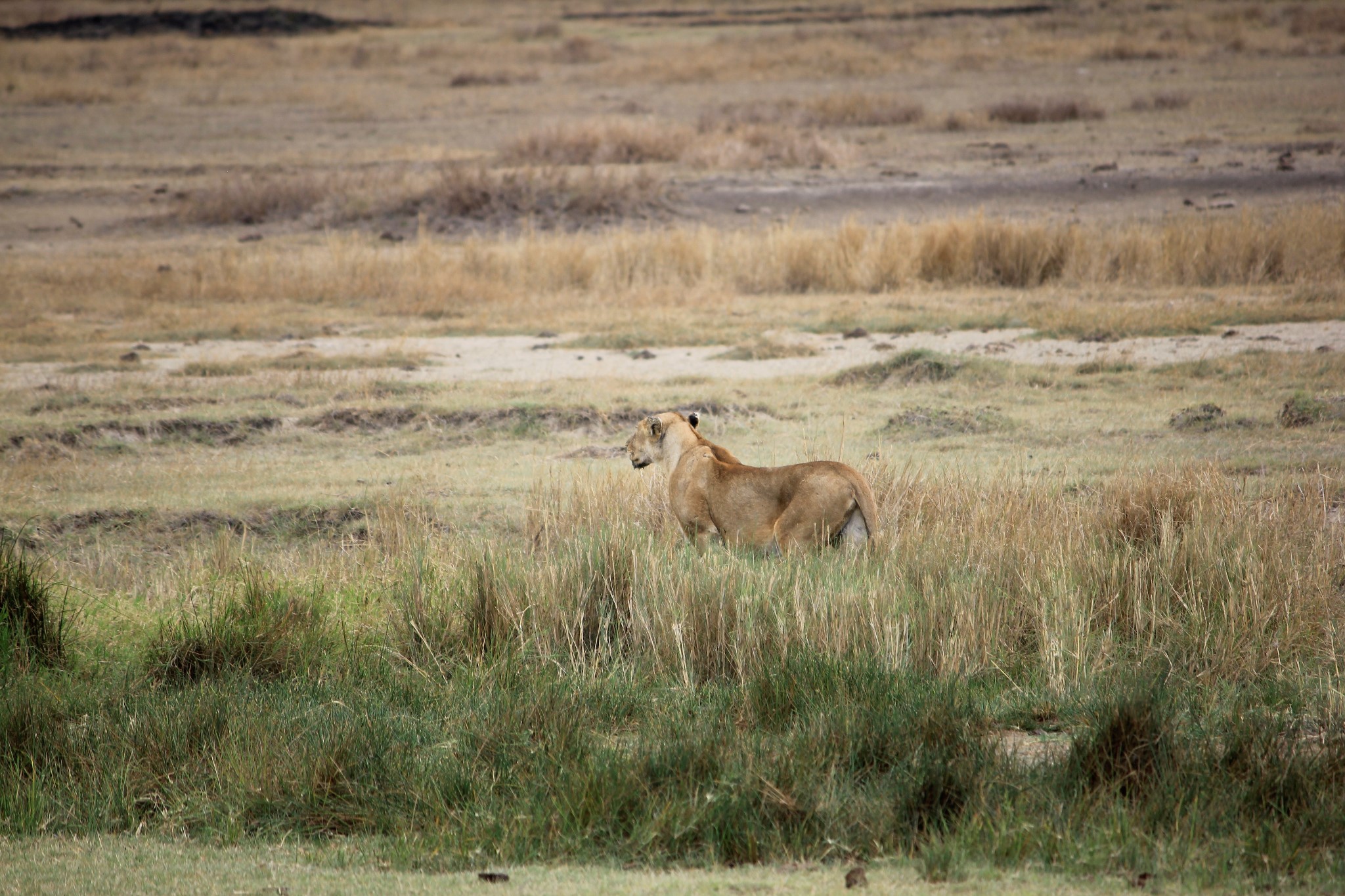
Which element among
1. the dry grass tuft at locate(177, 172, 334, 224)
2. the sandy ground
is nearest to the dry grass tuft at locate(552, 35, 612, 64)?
the dry grass tuft at locate(177, 172, 334, 224)

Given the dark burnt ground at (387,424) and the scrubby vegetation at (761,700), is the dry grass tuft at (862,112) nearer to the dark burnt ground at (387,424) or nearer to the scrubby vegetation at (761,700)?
the dark burnt ground at (387,424)

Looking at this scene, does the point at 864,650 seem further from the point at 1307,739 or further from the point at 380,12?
the point at 380,12

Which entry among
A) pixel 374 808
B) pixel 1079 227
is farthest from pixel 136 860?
pixel 1079 227

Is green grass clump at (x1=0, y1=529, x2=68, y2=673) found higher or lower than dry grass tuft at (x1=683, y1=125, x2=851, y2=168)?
lower

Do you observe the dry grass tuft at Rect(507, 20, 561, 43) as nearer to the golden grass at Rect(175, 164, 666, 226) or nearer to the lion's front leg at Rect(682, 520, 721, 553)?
the golden grass at Rect(175, 164, 666, 226)

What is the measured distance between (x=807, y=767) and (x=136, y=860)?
2412 mm

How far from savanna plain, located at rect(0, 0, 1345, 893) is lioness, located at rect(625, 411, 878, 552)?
227mm

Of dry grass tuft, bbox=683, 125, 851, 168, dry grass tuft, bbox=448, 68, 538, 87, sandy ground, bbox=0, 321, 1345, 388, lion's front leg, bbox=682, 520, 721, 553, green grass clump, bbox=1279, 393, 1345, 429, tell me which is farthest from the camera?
dry grass tuft, bbox=448, 68, 538, 87

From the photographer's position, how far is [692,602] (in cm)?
668

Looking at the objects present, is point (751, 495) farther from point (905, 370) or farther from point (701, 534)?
point (905, 370)

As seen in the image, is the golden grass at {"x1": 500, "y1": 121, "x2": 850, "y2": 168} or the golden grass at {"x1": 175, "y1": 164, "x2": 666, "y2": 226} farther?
the golden grass at {"x1": 500, "y1": 121, "x2": 850, "y2": 168}

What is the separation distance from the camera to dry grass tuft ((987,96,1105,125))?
35219 mm

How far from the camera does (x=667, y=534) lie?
8281 millimetres

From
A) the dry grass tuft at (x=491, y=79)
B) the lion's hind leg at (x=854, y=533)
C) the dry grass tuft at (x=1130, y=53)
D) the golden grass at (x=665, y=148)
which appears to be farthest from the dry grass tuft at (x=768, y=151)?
the lion's hind leg at (x=854, y=533)
